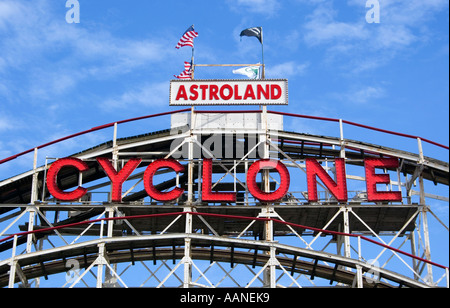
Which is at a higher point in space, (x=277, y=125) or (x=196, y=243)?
(x=277, y=125)

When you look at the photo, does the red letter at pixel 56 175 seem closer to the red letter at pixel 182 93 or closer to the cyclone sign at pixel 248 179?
the cyclone sign at pixel 248 179

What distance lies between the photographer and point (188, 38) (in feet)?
184

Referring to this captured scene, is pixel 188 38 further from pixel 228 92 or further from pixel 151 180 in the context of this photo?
pixel 151 180

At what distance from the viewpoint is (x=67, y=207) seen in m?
48.4

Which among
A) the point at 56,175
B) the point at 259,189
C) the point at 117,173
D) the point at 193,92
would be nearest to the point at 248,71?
the point at 193,92

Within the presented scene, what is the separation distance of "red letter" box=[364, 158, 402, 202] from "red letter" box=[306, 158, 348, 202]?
4.93 feet

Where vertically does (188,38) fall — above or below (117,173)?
above

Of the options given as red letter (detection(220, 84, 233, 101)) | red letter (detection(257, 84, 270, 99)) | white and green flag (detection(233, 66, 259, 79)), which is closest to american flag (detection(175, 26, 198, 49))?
white and green flag (detection(233, 66, 259, 79))

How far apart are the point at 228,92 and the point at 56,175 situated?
1152cm

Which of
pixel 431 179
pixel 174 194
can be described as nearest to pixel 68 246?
pixel 174 194

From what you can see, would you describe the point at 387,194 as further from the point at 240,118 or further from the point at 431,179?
the point at 240,118
